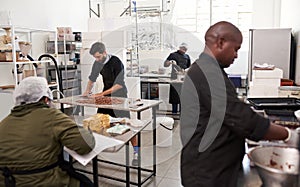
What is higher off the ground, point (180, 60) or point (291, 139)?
point (180, 60)

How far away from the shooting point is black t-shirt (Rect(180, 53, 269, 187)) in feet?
3.98

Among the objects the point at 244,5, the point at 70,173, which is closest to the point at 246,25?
the point at 244,5

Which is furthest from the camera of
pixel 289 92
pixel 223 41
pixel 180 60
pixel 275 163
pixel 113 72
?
pixel 180 60

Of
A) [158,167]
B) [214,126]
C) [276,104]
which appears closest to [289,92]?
[276,104]

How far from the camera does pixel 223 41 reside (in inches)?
51.4

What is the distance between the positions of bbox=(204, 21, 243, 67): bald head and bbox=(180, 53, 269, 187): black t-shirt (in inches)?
1.7

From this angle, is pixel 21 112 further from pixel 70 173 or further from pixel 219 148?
pixel 219 148

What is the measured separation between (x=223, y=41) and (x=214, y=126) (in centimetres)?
40

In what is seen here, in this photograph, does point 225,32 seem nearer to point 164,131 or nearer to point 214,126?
point 214,126

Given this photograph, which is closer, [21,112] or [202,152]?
[202,152]

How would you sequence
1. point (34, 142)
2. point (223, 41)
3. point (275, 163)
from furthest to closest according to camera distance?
1. point (34, 142)
2. point (223, 41)
3. point (275, 163)

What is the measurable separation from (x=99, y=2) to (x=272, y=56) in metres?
4.21

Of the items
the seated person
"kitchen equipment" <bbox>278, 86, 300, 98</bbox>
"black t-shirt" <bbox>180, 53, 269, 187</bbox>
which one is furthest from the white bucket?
"black t-shirt" <bbox>180, 53, 269, 187</bbox>

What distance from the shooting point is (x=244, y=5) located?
684cm
